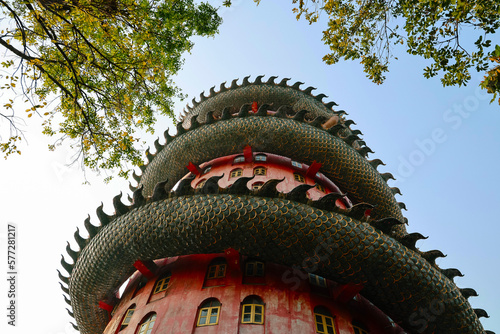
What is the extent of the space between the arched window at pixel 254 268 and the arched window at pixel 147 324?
274 cm

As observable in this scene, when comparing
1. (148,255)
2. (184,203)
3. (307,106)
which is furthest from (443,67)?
(307,106)

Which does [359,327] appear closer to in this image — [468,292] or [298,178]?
[468,292]

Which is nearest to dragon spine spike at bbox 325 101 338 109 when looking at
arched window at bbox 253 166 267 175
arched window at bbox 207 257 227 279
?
arched window at bbox 253 166 267 175

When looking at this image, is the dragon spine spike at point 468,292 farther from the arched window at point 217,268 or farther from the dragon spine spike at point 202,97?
the dragon spine spike at point 202,97

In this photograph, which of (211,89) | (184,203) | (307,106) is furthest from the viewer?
(211,89)

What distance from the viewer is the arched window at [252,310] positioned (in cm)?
858

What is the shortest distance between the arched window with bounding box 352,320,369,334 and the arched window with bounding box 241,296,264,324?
2.63 m

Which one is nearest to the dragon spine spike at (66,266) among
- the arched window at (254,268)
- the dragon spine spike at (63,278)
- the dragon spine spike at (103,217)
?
the dragon spine spike at (63,278)

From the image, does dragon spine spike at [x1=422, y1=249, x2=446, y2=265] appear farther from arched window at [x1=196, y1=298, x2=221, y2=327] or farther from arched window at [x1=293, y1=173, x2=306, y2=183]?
arched window at [x1=196, y1=298, x2=221, y2=327]

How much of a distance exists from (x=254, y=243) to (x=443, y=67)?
6033 mm

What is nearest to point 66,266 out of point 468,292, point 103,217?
point 103,217

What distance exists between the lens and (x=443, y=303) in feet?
30.0

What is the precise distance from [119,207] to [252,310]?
5.35 metres

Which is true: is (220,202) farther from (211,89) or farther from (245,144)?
(211,89)
